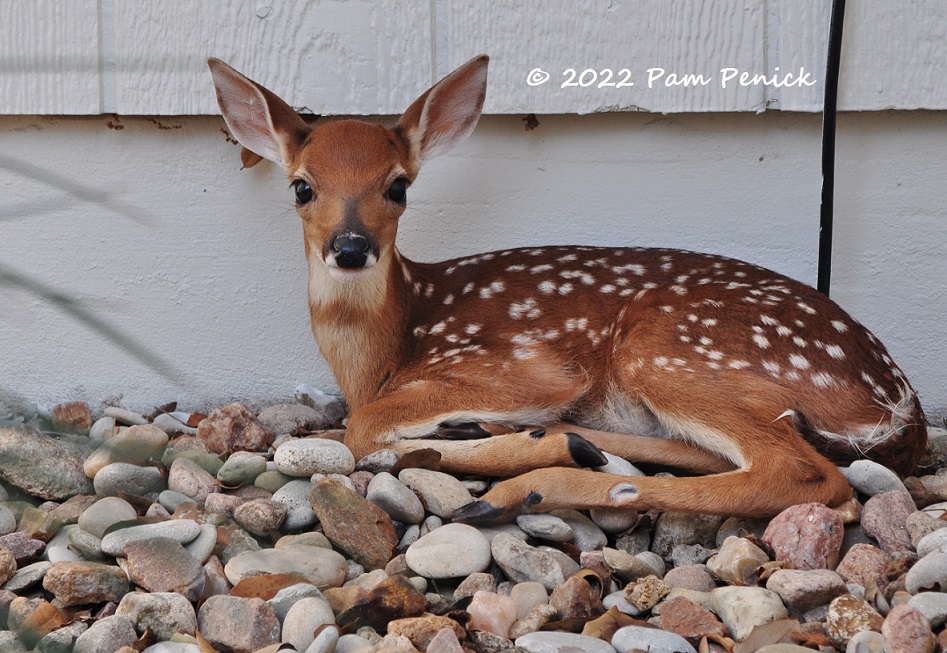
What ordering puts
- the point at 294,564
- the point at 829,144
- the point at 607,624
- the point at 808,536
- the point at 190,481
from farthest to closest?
the point at 829,144, the point at 190,481, the point at 808,536, the point at 294,564, the point at 607,624

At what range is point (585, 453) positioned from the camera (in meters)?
2.79

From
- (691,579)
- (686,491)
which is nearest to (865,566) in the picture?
(691,579)

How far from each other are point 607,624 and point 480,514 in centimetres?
56

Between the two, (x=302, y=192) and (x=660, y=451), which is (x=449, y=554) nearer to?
(x=660, y=451)

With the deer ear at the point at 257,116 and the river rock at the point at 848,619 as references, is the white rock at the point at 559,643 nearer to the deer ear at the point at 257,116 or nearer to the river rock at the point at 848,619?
the river rock at the point at 848,619

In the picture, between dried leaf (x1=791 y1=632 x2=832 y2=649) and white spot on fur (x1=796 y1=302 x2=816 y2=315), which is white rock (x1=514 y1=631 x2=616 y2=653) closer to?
dried leaf (x1=791 y1=632 x2=832 y2=649)

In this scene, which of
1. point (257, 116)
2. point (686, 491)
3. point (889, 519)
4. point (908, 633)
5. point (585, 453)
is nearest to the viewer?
point (908, 633)

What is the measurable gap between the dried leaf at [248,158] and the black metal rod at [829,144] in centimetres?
196

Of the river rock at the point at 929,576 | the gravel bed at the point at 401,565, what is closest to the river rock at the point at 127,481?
the gravel bed at the point at 401,565

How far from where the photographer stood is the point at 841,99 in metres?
3.51

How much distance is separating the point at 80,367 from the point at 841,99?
290cm

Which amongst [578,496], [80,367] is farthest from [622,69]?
[80,367]

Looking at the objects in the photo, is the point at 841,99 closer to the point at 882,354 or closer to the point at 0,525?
the point at 882,354

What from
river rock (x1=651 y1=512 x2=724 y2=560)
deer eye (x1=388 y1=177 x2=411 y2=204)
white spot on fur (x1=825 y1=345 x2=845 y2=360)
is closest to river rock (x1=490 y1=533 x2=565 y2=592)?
river rock (x1=651 y1=512 x2=724 y2=560)
